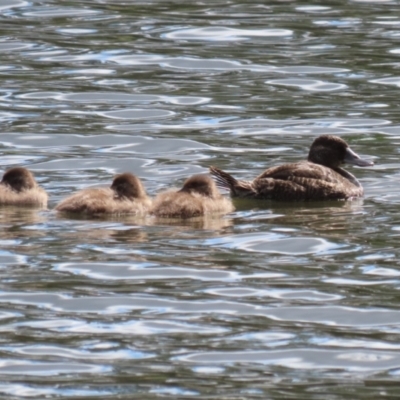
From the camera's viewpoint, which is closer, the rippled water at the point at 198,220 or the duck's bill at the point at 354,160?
the rippled water at the point at 198,220

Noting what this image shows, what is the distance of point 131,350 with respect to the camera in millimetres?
8445

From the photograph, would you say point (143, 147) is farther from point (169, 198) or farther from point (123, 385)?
point (123, 385)

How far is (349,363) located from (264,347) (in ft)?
1.59

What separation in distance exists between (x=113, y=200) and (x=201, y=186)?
0.70 metres

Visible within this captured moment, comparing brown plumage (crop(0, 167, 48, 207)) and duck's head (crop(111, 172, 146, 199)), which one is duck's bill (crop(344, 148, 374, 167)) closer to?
duck's head (crop(111, 172, 146, 199))

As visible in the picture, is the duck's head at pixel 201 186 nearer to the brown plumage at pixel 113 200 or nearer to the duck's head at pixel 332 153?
the brown plumage at pixel 113 200

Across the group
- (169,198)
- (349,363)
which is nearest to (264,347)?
(349,363)

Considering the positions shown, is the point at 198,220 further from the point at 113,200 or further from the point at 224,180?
the point at 224,180

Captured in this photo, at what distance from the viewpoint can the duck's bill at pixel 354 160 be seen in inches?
552

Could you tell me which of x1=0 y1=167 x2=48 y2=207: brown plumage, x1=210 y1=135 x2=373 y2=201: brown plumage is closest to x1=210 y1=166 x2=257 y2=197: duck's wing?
x1=210 y1=135 x2=373 y2=201: brown plumage

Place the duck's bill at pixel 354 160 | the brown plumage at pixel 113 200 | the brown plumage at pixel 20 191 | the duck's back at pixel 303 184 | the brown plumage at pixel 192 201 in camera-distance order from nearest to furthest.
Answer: the brown plumage at pixel 113 200
the brown plumage at pixel 192 201
the brown plumage at pixel 20 191
the duck's back at pixel 303 184
the duck's bill at pixel 354 160

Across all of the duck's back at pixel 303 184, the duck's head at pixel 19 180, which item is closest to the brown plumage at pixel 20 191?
the duck's head at pixel 19 180

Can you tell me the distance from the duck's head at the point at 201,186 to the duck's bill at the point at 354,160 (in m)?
2.00

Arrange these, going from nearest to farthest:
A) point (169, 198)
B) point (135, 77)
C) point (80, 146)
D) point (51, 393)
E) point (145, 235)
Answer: point (51, 393), point (145, 235), point (169, 198), point (80, 146), point (135, 77)
